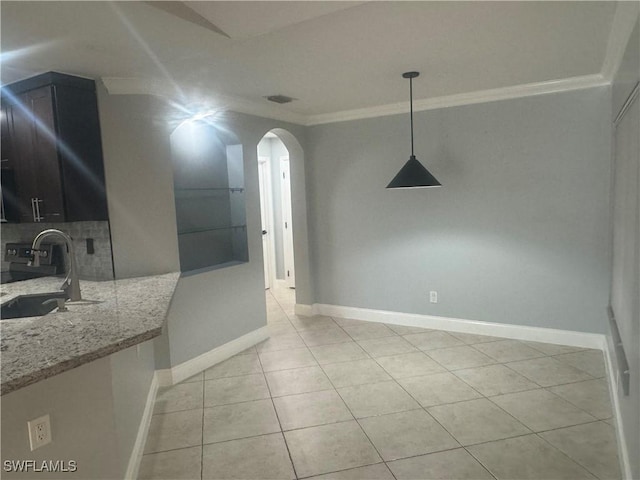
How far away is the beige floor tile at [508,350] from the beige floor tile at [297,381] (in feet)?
5.18

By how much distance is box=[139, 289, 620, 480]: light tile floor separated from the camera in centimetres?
228

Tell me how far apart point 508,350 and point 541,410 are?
3.49 feet

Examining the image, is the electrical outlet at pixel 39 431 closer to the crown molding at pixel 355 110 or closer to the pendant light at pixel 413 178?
the crown molding at pixel 355 110

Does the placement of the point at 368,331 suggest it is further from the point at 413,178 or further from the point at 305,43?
the point at 305,43

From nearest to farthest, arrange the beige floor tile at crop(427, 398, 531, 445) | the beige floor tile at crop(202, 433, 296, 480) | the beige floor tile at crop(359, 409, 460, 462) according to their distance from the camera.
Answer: the beige floor tile at crop(202, 433, 296, 480), the beige floor tile at crop(359, 409, 460, 462), the beige floor tile at crop(427, 398, 531, 445)

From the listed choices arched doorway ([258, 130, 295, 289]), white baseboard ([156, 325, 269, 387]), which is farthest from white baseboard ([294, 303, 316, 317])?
arched doorway ([258, 130, 295, 289])

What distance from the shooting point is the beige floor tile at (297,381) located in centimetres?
320

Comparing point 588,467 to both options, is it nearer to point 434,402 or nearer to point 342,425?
point 434,402

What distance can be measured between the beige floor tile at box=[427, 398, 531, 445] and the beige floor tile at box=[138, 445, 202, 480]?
1.57 m

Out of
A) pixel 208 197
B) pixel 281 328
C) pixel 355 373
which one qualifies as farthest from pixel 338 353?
pixel 208 197

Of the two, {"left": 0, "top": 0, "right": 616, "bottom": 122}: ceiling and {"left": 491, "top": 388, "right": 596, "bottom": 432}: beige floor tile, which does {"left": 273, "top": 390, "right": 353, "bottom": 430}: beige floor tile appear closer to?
{"left": 491, "top": 388, "right": 596, "bottom": 432}: beige floor tile

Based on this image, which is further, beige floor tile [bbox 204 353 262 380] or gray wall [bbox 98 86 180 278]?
beige floor tile [bbox 204 353 262 380]

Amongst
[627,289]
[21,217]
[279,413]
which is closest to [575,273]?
[627,289]

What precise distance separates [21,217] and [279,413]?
2.54m
